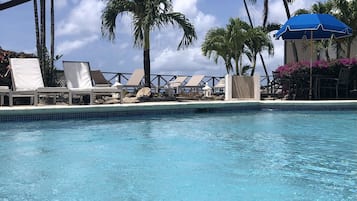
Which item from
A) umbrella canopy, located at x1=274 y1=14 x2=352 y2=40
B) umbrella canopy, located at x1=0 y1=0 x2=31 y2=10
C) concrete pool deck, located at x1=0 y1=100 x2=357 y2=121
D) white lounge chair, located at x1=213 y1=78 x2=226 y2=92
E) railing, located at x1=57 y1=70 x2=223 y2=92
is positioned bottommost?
concrete pool deck, located at x1=0 y1=100 x2=357 y2=121

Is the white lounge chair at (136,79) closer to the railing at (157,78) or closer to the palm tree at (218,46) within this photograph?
the railing at (157,78)

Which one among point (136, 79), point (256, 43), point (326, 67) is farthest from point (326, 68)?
point (136, 79)

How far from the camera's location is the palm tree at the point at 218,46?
1641 centimetres

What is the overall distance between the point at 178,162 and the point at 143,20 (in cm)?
863

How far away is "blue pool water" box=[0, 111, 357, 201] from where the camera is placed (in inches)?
141

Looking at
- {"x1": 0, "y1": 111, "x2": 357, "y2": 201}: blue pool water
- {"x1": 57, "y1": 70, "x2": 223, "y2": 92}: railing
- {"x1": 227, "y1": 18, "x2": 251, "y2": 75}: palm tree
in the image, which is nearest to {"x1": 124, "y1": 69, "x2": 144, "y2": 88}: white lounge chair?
{"x1": 57, "y1": 70, "x2": 223, "y2": 92}: railing

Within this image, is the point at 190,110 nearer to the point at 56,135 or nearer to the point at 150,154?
the point at 56,135

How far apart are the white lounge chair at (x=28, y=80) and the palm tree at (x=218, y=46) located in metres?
7.36

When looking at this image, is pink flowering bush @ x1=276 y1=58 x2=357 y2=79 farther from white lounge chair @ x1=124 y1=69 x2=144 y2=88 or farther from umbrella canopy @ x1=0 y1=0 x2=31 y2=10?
umbrella canopy @ x1=0 y1=0 x2=31 y2=10

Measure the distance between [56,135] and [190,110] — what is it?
15.6 ft

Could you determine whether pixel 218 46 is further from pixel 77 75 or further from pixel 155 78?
pixel 77 75

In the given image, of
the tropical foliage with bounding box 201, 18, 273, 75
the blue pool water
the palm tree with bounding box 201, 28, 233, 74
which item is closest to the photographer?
the blue pool water

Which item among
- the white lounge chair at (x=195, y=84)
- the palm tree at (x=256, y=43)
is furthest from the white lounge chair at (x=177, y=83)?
the palm tree at (x=256, y=43)

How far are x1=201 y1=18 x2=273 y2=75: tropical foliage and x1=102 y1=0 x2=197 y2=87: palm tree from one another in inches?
113
